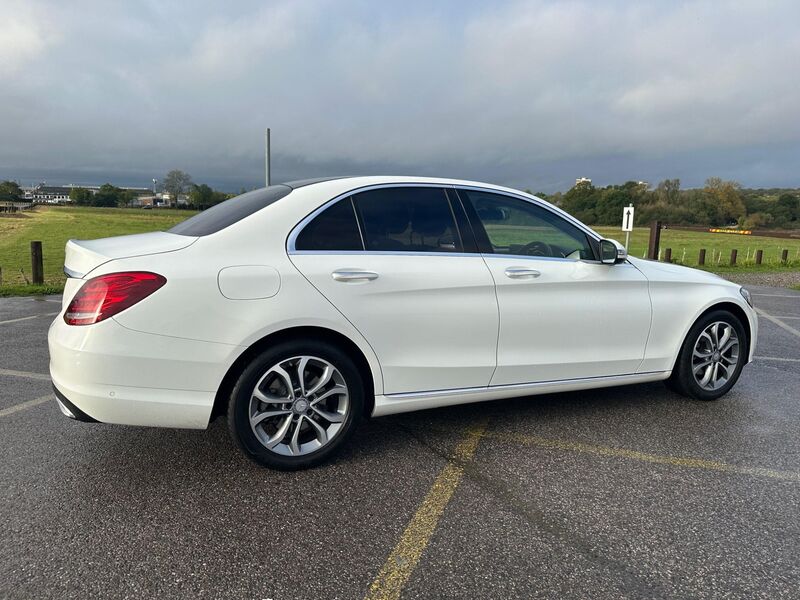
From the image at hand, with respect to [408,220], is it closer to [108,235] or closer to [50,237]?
[108,235]

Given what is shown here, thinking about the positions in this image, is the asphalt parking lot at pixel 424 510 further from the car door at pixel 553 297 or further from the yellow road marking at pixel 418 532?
the car door at pixel 553 297

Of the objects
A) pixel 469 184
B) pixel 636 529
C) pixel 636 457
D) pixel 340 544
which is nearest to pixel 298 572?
pixel 340 544

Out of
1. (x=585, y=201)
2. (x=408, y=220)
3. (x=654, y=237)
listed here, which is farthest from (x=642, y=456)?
(x=585, y=201)

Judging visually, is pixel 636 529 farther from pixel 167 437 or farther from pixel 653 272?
pixel 167 437

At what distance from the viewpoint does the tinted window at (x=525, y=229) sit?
3588 millimetres

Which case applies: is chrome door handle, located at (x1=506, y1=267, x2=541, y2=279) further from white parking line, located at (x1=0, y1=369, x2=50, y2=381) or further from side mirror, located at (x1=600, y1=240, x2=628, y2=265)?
white parking line, located at (x1=0, y1=369, x2=50, y2=381)

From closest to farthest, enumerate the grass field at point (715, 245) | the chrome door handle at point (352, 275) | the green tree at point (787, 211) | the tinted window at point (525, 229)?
the chrome door handle at point (352, 275) < the tinted window at point (525, 229) < the grass field at point (715, 245) < the green tree at point (787, 211)

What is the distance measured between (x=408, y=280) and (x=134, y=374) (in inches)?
59.4

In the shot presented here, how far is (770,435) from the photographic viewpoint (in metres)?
3.72

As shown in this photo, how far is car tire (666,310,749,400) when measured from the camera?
4.27 m

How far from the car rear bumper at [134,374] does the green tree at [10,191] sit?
11044 centimetres

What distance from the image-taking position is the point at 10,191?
317ft

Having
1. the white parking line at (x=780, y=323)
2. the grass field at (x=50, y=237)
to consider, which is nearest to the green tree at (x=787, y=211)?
the white parking line at (x=780, y=323)

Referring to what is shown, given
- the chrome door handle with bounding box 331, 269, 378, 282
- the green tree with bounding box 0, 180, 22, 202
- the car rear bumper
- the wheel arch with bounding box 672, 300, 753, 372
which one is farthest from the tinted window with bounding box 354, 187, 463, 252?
the green tree with bounding box 0, 180, 22, 202
